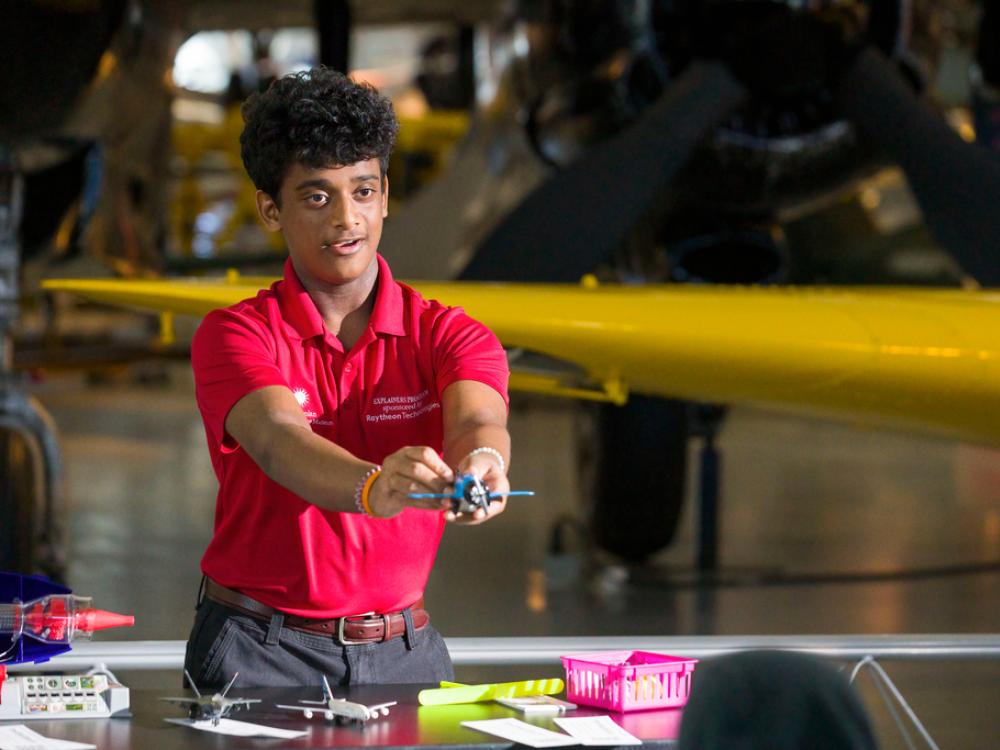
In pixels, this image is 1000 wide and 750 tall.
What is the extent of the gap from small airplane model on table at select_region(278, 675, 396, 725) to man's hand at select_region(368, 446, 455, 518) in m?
0.40

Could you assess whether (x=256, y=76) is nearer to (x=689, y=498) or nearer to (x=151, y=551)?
(x=689, y=498)

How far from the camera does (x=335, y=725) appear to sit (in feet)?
6.82

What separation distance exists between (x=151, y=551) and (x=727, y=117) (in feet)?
13.8

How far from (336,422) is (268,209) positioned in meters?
0.35

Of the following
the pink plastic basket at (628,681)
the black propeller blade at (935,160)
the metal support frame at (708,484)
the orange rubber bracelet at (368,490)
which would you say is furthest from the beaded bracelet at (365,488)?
the metal support frame at (708,484)

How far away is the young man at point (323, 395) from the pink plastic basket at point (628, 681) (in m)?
0.29

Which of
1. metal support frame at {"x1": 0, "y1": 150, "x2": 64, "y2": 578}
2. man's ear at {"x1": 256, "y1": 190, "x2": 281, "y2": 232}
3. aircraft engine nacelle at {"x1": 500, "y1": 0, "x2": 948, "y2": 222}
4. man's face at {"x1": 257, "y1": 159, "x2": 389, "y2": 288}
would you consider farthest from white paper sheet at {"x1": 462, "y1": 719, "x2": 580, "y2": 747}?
aircraft engine nacelle at {"x1": 500, "y1": 0, "x2": 948, "y2": 222}

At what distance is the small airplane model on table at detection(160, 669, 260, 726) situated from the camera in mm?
2107

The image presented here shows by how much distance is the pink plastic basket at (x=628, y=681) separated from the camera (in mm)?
2260

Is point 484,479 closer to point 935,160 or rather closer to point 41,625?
point 41,625

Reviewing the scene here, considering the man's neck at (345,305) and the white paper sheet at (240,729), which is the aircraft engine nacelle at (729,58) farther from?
the white paper sheet at (240,729)

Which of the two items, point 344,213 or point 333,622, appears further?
point 333,622

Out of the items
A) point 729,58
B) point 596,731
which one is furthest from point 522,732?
point 729,58

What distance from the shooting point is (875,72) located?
6031mm
